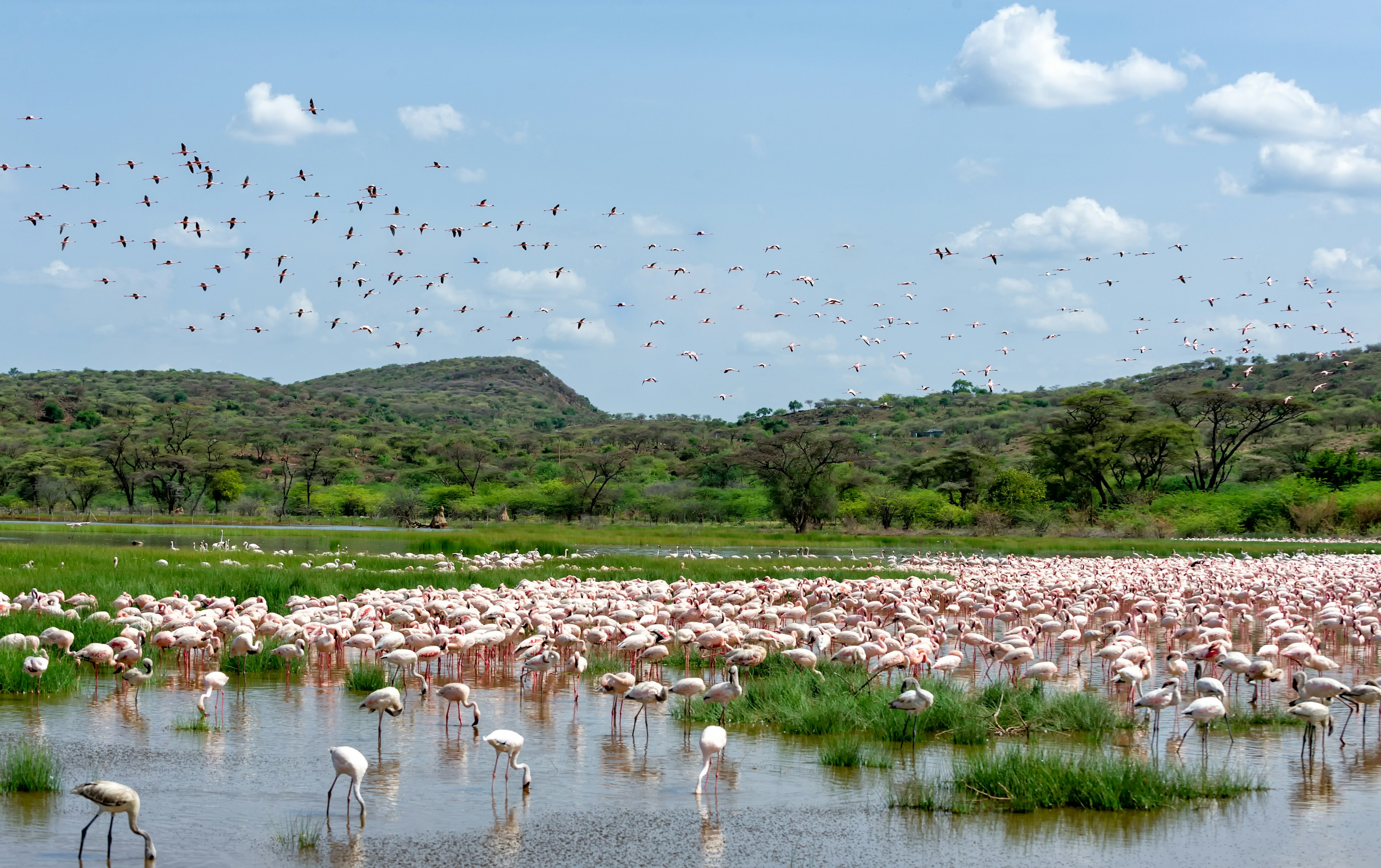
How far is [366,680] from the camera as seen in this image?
1402cm

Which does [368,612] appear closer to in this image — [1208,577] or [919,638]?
[919,638]

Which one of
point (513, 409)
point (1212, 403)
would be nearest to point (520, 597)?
point (1212, 403)

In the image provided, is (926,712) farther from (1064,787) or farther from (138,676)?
(138,676)

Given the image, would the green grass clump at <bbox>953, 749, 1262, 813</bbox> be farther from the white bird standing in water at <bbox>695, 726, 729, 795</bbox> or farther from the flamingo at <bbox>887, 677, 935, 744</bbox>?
the white bird standing in water at <bbox>695, 726, 729, 795</bbox>

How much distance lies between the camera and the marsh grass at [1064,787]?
9039 millimetres

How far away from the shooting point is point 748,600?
70.0 feet

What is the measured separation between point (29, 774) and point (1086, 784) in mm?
8151

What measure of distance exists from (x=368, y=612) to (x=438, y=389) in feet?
604

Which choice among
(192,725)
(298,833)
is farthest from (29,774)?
(192,725)

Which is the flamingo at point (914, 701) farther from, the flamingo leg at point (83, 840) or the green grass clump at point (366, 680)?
the flamingo leg at point (83, 840)

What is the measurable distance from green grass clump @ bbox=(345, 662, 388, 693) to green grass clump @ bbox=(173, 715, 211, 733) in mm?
2142

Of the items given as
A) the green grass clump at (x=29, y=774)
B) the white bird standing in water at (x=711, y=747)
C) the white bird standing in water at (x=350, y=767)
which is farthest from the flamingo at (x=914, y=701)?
the green grass clump at (x=29, y=774)

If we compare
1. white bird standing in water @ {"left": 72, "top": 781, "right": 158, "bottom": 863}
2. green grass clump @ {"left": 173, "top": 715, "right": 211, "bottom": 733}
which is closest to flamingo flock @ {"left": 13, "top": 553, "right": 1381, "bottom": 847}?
green grass clump @ {"left": 173, "top": 715, "right": 211, "bottom": 733}

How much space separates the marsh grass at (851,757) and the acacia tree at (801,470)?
1905 inches
